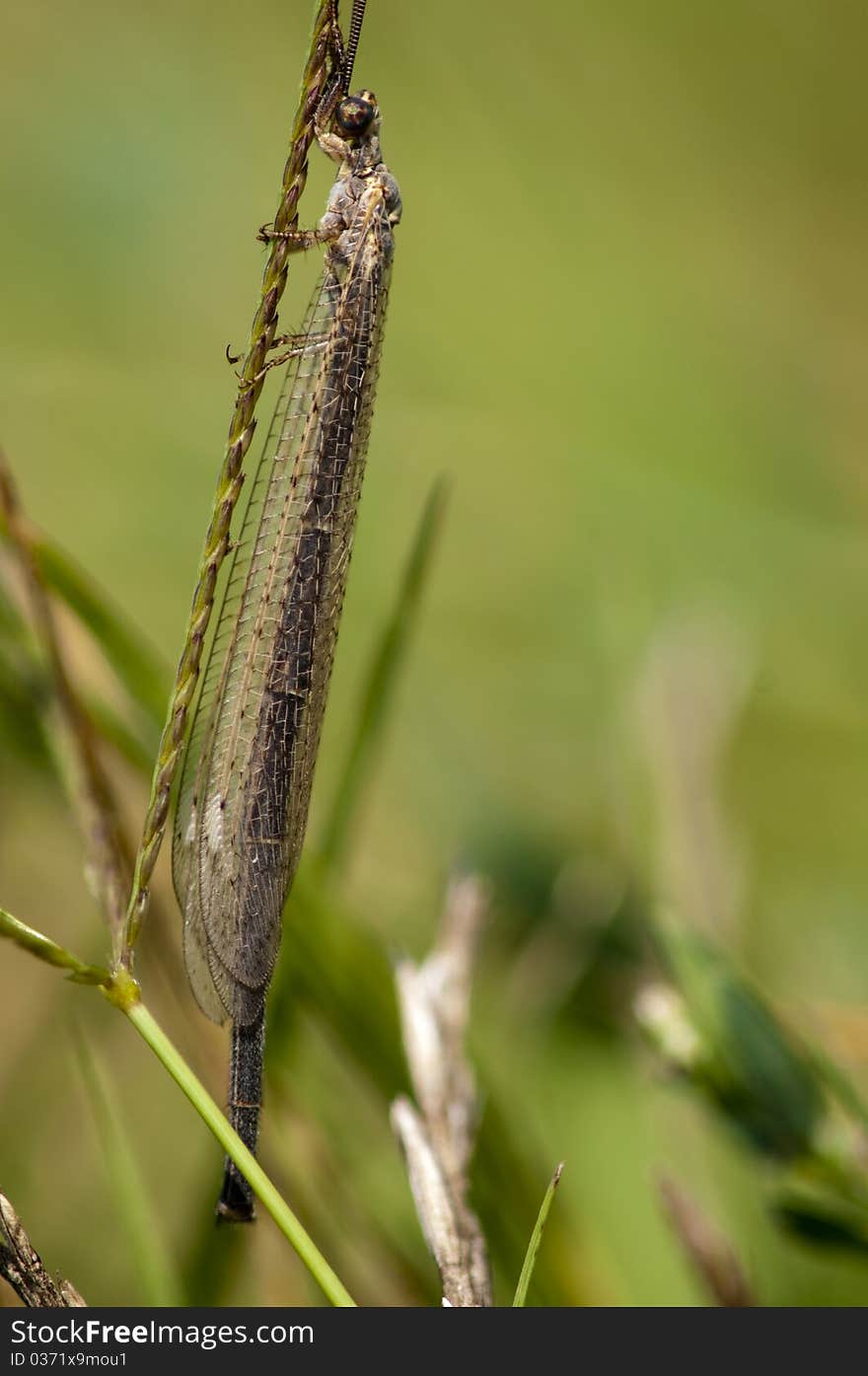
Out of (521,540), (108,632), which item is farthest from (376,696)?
(521,540)

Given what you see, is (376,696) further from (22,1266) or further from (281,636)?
(22,1266)

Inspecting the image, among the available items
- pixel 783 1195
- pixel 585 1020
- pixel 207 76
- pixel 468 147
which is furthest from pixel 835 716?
pixel 207 76

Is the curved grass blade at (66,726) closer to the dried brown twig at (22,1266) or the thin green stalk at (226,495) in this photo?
the thin green stalk at (226,495)

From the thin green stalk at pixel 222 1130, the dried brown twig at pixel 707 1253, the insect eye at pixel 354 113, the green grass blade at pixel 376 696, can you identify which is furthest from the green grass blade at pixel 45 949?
the insect eye at pixel 354 113

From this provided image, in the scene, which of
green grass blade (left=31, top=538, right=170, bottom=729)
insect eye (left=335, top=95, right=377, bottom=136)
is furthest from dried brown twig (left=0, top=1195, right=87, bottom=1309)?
insect eye (left=335, top=95, right=377, bottom=136)

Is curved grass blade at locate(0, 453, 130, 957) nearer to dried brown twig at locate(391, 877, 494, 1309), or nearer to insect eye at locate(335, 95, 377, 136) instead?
dried brown twig at locate(391, 877, 494, 1309)
